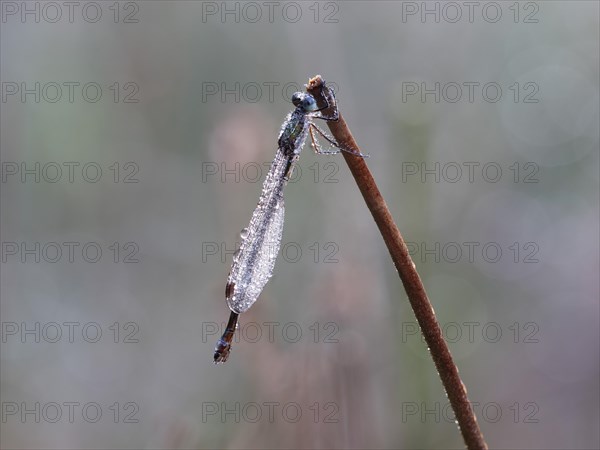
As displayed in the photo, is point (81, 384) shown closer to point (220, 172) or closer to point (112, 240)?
point (112, 240)

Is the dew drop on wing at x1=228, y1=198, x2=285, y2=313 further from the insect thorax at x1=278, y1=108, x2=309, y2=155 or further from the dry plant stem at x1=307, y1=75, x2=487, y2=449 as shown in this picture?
the dry plant stem at x1=307, y1=75, x2=487, y2=449

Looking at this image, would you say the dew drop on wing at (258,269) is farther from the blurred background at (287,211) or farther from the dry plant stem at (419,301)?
the dry plant stem at (419,301)

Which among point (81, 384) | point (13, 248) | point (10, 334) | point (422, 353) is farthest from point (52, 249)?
point (422, 353)

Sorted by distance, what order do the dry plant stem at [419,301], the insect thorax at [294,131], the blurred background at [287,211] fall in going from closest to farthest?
the dry plant stem at [419,301] → the insect thorax at [294,131] → the blurred background at [287,211]

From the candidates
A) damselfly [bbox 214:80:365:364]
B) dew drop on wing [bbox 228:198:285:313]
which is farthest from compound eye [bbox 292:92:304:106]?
dew drop on wing [bbox 228:198:285:313]

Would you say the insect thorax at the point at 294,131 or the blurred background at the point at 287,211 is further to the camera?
the blurred background at the point at 287,211

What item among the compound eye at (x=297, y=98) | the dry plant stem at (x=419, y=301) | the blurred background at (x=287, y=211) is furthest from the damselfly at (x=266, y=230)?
the dry plant stem at (x=419, y=301)
